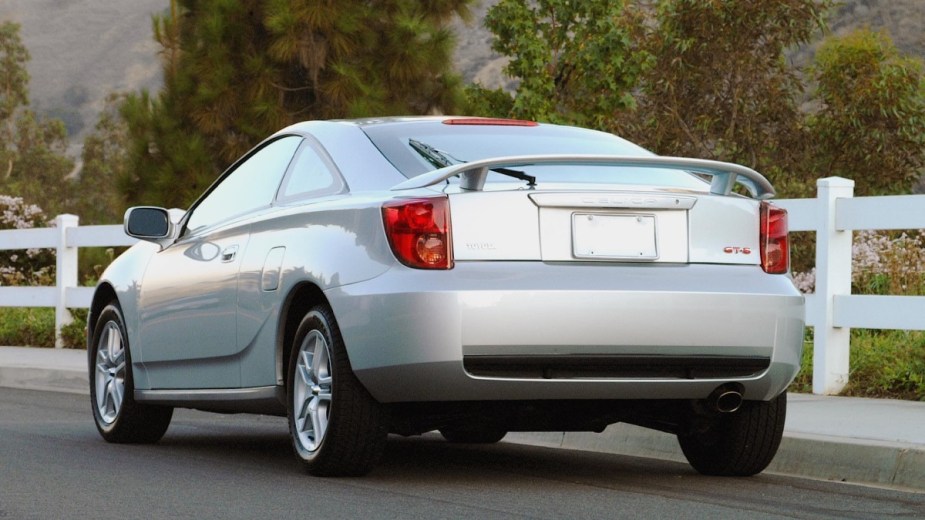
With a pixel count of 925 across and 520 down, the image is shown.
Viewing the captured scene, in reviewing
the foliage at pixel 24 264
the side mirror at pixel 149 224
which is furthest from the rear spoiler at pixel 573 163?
the foliage at pixel 24 264

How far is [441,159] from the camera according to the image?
6.95 m

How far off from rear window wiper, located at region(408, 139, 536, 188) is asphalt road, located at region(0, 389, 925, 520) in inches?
49.6

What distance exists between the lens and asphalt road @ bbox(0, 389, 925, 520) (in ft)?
20.1

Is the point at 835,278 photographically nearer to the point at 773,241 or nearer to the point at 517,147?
the point at 773,241

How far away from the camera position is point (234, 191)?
827 centimetres

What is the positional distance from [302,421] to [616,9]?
92.9ft

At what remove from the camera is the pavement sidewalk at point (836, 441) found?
725cm

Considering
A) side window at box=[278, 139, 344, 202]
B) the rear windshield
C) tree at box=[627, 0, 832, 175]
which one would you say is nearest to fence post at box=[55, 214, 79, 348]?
side window at box=[278, 139, 344, 202]

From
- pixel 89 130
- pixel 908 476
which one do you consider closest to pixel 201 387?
pixel 908 476

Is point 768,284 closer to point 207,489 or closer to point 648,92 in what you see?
point 207,489

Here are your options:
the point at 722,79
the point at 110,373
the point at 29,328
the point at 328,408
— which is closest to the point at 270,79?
the point at 29,328

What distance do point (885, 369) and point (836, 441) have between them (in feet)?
10.6

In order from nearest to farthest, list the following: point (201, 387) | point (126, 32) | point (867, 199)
A: point (201, 387), point (867, 199), point (126, 32)

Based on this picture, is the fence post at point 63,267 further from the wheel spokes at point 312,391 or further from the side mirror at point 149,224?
the wheel spokes at point 312,391
